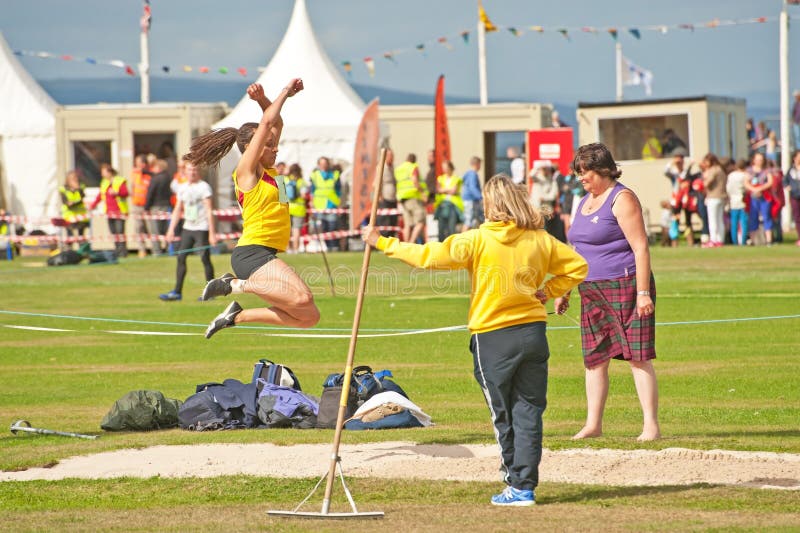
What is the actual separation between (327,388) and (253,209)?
164 cm

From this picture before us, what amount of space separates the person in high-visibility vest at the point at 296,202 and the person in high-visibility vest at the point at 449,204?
112 inches

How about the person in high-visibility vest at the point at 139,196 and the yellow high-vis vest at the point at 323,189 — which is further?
the person in high-visibility vest at the point at 139,196

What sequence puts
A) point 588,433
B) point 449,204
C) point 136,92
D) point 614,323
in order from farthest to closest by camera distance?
point 136,92 < point 449,204 < point 588,433 < point 614,323

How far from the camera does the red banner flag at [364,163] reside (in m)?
22.3

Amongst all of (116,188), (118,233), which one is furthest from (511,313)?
(118,233)

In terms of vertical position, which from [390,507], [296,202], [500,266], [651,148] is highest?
[651,148]

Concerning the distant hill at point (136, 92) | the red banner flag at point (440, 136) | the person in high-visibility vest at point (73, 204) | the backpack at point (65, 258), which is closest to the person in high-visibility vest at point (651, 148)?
the red banner flag at point (440, 136)

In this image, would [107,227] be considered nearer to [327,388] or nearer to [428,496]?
[327,388]

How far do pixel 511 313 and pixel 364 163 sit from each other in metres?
16.0

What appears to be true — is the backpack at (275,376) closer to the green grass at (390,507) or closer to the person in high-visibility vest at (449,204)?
the green grass at (390,507)

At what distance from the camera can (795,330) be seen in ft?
48.4

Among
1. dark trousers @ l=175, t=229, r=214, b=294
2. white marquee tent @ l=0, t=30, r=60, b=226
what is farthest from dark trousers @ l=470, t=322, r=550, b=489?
white marquee tent @ l=0, t=30, r=60, b=226

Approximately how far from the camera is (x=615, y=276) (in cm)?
874

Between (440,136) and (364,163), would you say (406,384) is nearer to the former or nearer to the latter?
(364,163)
